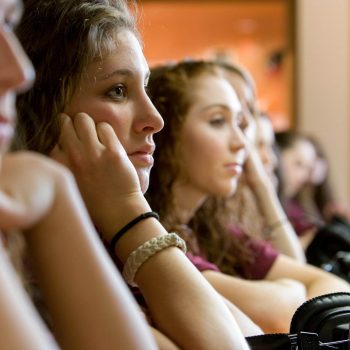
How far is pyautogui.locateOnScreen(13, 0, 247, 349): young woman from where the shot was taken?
672mm

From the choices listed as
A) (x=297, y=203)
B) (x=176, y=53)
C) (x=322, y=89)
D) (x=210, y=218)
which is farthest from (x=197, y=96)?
(x=176, y=53)

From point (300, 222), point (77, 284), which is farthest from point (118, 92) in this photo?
point (300, 222)

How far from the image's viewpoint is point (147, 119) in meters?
0.79

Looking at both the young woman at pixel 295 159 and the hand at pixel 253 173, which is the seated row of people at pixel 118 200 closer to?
the hand at pixel 253 173

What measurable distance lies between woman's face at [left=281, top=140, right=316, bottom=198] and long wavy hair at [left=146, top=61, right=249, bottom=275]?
155cm

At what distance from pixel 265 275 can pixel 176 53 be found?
3.54 metres

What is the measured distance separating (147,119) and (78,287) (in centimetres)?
32

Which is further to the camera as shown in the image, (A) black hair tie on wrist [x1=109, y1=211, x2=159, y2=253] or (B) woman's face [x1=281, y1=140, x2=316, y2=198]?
(B) woman's face [x1=281, y1=140, x2=316, y2=198]

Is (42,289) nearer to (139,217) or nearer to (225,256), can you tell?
(139,217)

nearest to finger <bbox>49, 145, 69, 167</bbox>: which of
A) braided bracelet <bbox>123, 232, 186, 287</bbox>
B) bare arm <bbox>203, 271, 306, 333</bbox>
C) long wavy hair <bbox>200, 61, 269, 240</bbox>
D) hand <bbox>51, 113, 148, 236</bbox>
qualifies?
hand <bbox>51, 113, 148, 236</bbox>

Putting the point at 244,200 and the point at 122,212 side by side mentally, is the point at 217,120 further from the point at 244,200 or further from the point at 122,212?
the point at 122,212

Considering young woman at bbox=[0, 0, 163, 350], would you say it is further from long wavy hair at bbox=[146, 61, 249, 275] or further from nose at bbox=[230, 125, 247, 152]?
nose at bbox=[230, 125, 247, 152]

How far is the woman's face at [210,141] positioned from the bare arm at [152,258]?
1.84 ft

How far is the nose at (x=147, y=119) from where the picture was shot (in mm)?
789
